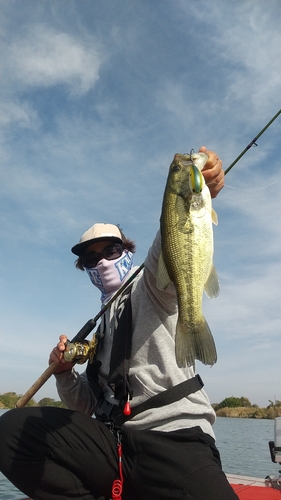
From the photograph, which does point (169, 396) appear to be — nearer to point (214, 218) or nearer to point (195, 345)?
point (195, 345)

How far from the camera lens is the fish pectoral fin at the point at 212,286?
247cm

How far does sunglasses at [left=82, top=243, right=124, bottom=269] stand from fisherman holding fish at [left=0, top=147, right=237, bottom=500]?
68 cm

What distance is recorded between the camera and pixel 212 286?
8.14 ft

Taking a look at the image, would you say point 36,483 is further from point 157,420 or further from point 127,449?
point 157,420

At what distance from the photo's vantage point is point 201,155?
8.28 feet

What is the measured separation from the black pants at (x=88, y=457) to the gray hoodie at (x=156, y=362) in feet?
0.31

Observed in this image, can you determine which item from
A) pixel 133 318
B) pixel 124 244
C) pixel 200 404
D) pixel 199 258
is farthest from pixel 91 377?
pixel 199 258

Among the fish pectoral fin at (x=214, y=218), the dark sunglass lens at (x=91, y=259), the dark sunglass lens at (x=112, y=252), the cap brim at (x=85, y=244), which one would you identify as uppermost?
the cap brim at (x=85, y=244)

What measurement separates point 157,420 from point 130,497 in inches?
26.2

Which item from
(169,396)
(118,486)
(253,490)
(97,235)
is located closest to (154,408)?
(169,396)

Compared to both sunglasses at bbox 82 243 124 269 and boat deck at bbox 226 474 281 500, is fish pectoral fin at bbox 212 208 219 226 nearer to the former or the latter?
sunglasses at bbox 82 243 124 269

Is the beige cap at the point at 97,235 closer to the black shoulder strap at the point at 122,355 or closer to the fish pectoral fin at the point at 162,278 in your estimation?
the black shoulder strap at the point at 122,355

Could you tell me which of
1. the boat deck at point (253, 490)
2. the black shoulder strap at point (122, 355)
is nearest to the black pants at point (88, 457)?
the black shoulder strap at point (122, 355)

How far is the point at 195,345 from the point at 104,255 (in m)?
2.03
